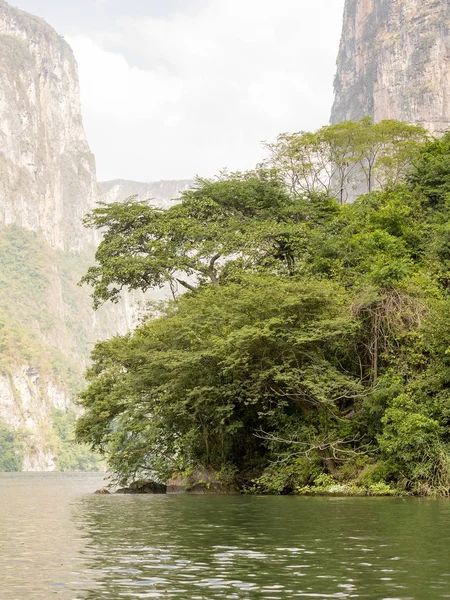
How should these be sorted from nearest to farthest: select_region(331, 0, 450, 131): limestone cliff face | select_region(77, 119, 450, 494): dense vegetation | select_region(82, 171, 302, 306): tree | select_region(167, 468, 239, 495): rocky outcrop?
select_region(77, 119, 450, 494): dense vegetation
select_region(167, 468, 239, 495): rocky outcrop
select_region(82, 171, 302, 306): tree
select_region(331, 0, 450, 131): limestone cliff face

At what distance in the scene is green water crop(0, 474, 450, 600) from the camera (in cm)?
1141

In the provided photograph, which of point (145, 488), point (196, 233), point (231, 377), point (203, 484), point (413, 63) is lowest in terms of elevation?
point (145, 488)

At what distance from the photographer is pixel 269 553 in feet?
48.9

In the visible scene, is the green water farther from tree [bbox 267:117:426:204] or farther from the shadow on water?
tree [bbox 267:117:426:204]

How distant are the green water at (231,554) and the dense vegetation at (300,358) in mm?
8571

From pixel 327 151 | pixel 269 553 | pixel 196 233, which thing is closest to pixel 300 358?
pixel 196 233

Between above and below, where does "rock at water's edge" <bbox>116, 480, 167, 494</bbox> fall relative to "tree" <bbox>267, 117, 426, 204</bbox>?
below

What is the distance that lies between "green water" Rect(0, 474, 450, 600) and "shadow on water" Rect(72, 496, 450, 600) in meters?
0.02

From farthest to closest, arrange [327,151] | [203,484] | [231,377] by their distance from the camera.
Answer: [327,151] → [203,484] → [231,377]

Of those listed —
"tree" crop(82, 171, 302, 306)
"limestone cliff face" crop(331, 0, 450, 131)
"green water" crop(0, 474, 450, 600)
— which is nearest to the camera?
"green water" crop(0, 474, 450, 600)

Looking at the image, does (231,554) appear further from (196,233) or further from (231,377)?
(196,233)

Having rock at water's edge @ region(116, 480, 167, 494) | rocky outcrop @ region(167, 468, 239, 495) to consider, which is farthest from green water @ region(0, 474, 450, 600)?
rock at water's edge @ region(116, 480, 167, 494)

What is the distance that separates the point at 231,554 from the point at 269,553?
2.06ft

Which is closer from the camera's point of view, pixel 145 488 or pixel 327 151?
pixel 145 488
